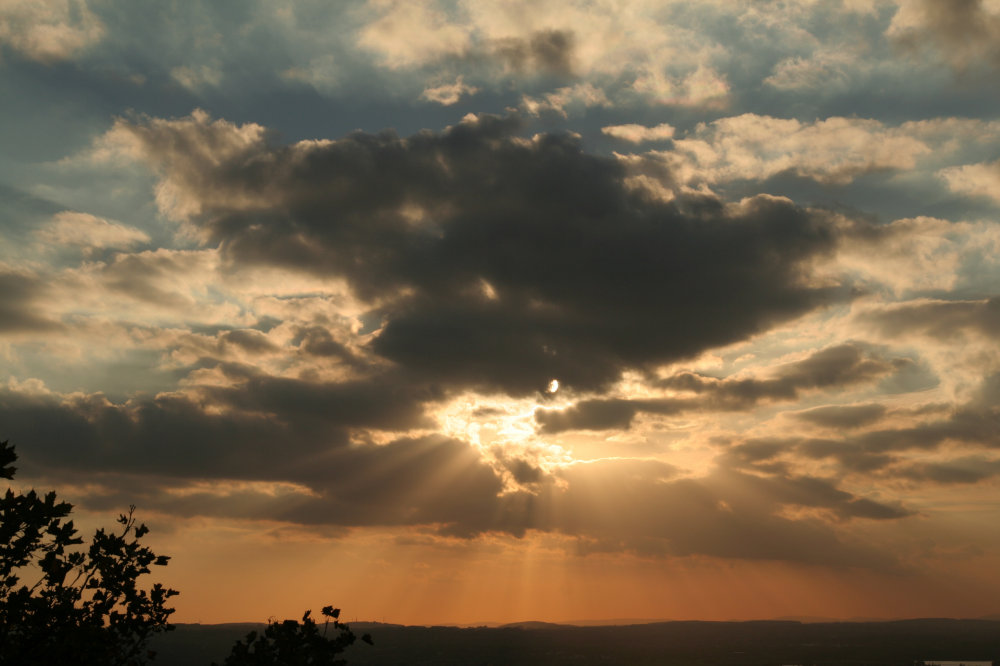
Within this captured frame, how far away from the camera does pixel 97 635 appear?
29.8m

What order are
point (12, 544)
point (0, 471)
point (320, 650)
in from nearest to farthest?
point (0, 471)
point (12, 544)
point (320, 650)

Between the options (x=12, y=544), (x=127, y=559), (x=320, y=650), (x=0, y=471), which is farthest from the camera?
(x=320, y=650)

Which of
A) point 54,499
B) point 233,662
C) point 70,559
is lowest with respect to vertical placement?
point 233,662

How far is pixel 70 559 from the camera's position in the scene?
3005 centimetres

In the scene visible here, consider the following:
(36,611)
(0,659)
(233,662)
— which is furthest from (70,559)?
(233,662)

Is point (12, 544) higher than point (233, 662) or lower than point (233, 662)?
higher

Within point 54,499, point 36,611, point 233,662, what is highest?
point 54,499

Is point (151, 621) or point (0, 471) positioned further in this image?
point (151, 621)

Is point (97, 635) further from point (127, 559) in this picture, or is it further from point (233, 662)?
point (233, 662)

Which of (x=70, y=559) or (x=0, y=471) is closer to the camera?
(x=0, y=471)

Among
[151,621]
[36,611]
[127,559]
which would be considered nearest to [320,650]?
[151,621]

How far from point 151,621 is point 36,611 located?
496 centimetres

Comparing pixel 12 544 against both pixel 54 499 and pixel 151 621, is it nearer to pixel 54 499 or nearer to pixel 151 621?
pixel 54 499

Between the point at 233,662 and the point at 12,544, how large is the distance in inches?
513
